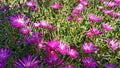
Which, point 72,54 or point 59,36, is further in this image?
point 59,36

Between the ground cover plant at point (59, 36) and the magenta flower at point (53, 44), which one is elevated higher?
the magenta flower at point (53, 44)

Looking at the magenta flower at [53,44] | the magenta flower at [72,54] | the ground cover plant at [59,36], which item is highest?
the magenta flower at [53,44]

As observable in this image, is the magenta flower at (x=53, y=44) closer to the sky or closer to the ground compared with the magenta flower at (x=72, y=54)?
closer to the sky

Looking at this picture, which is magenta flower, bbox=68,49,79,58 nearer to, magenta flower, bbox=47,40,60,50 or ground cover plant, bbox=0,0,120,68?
ground cover plant, bbox=0,0,120,68

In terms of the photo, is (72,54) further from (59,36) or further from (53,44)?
(59,36)

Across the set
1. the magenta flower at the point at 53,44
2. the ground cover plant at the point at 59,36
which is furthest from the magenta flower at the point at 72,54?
the magenta flower at the point at 53,44

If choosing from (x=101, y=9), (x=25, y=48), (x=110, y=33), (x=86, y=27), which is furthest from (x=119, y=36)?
(x=25, y=48)

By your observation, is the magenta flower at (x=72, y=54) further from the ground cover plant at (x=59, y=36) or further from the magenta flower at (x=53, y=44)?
the magenta flower at (x=53, y=44)

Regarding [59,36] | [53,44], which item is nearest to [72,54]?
[53,44]
